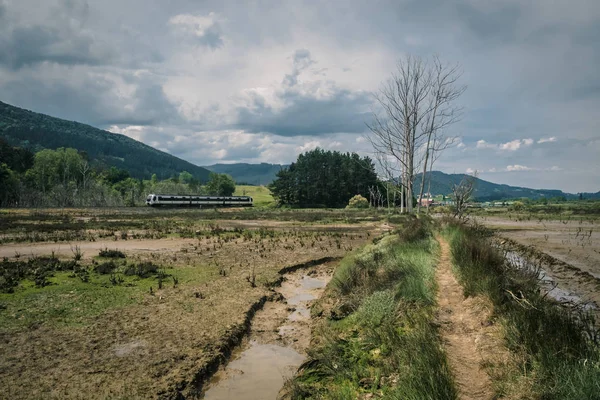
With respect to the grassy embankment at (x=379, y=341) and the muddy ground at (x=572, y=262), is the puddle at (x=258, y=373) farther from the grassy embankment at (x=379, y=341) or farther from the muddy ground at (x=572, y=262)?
the muddy ground at (x=572, y=262)

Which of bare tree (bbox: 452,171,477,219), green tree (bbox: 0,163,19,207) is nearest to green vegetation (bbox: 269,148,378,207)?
green tree (bbox: 0,163,19,207)

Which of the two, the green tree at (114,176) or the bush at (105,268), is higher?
the green tree at (114,176)

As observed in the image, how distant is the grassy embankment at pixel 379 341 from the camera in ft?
15.4

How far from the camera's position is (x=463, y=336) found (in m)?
6.43

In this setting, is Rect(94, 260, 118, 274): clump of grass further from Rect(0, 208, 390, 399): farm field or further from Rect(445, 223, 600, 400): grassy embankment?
Rect(445, 223, 600, 400): grassy embankment

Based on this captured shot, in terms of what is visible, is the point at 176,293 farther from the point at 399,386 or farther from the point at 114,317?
the point at 399,386

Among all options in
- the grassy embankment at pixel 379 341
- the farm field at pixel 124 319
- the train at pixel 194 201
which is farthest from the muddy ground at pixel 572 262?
the train at pixel 194 201

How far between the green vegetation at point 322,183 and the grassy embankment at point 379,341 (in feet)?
286

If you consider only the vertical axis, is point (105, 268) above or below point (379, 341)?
below

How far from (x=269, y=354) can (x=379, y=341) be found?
2.20 metres

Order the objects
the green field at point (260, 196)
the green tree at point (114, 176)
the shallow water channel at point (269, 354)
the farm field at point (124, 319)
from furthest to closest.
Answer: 1. the green tree at point (114, 176)
2. the green field at point (260, 196)
3. the shallow water channel at point (269, 354)
4. the farm field at point (124, 319)

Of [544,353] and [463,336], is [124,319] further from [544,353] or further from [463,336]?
[544,353]

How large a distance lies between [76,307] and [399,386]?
26.3 feet

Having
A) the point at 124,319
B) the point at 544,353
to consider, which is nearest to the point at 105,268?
the point at 124,319
